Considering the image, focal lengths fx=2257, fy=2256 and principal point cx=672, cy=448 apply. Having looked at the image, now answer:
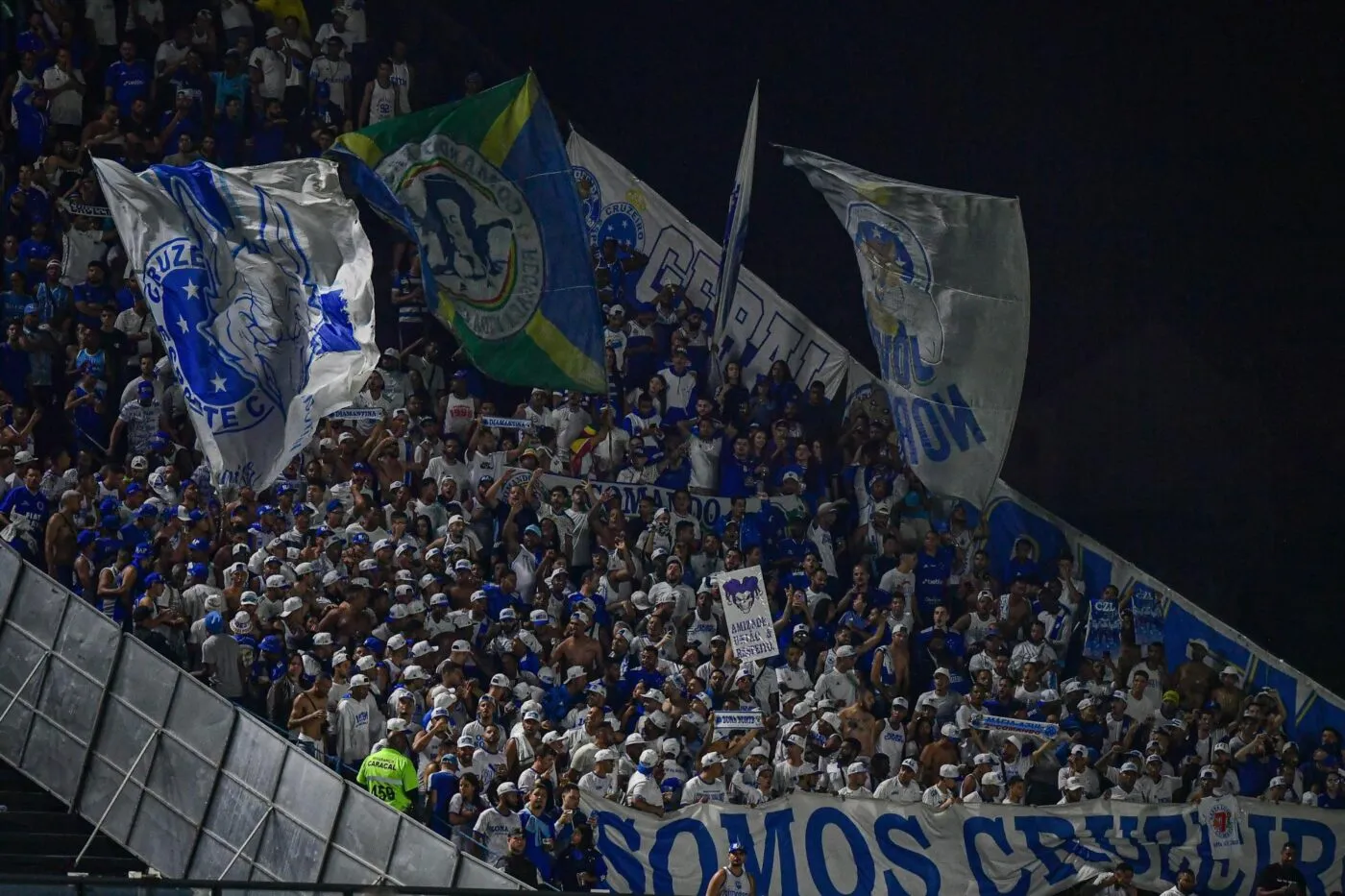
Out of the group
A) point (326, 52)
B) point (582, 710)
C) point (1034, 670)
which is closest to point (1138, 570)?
point (1034, 670)

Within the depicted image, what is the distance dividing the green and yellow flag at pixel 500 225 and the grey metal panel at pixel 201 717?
3814 millimetres

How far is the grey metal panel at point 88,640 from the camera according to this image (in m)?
17.1

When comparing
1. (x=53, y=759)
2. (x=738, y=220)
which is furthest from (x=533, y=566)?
(x=53, y=759)

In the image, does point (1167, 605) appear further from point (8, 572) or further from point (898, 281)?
point (8, 572)

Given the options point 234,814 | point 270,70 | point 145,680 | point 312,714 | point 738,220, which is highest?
point 738,220

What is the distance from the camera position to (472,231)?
19.0 meters

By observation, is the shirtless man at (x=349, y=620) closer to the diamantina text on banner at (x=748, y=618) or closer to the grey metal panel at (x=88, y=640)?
the grey metal panel at (x=88, y=640)

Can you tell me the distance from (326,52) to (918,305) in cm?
793

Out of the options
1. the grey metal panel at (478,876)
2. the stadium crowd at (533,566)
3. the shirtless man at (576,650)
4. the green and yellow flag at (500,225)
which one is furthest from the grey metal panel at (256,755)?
the green and yellow flag at (500,225)

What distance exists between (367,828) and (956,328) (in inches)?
A: 255

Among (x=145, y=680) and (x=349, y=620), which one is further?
(x=349, y=620)

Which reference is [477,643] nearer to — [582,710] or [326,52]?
[582,710]

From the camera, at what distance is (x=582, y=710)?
57.5 ft

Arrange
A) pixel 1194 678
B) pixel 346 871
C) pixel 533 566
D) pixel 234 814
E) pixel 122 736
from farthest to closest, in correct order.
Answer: pixel 1194 678
pixel 533 566
pixel 122 736
pixel 234 814
pixel 346 871
